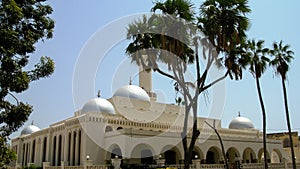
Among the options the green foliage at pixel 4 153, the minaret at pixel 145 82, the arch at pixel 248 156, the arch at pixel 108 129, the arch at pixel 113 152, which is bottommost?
the arch at pixel 248 156

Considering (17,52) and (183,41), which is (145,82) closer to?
(183,41)

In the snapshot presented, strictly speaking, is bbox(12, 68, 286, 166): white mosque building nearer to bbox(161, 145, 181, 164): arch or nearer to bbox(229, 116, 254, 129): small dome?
bbox(161, 145, 181, 164): arch

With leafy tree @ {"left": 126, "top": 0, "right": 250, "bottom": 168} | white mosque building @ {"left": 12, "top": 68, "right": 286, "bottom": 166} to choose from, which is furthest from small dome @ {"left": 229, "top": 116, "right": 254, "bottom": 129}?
leafy tree @ {"left": 126, "top": 0, "right": 250, "bottom": 168}

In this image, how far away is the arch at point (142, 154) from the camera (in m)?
31.3

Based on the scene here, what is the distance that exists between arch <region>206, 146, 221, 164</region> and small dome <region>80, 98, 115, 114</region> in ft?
42.5

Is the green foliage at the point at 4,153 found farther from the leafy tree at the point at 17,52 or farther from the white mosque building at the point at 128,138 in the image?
the white mosque building at the point at 128,138

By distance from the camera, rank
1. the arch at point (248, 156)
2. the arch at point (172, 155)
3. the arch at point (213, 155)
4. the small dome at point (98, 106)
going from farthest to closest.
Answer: the arch at point (248, 156), the arch at point (213, 155), the small dome at point (98, 106), the arch at point (172, 155)

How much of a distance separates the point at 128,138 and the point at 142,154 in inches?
157

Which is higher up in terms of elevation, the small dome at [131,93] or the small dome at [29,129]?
the small dome at [131,93]

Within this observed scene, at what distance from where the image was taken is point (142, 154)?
32438 mm

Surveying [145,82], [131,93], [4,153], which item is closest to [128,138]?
[131,93]

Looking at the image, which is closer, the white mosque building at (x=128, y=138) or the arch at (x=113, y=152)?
the white mosque building at (x=128, y=138)

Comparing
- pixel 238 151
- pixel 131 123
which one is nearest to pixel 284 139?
pixel 238 151

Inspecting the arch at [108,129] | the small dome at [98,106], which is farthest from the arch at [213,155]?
the small dome at [98,106]
